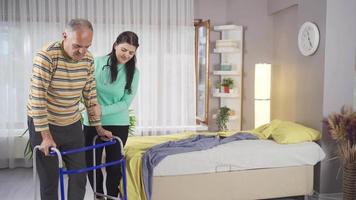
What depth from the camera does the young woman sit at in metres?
2.40

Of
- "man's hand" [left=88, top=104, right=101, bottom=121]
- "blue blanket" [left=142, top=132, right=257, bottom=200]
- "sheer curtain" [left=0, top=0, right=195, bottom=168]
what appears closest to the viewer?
"man's hand" [left=88, top=104, right=101, bottom=121]

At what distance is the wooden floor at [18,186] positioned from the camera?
132 inches

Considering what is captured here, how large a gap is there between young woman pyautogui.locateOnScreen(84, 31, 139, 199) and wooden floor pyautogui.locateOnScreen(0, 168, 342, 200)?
1.05m

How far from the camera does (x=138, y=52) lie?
4469 mm

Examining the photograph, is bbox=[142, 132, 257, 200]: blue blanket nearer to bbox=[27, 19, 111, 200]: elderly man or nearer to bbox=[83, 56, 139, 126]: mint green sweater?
bbox=[83, 56, 139, 126]: mint green sweater

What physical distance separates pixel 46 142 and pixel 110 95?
72 centimetres

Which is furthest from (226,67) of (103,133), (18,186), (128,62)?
(18,186)

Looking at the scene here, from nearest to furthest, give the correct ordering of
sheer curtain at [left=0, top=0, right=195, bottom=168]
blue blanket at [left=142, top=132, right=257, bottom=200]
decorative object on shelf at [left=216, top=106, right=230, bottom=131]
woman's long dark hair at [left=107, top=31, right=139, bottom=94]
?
woman's long dark hair at [left=107, top=31, right=139, bottom=94], blue blanket at [left=142, top=132, right=257, bottom=200], sheer curtain at [left=0, top=0, right=195, bottom=168], decorative object on shelf at [left=216, top=106, right=230, bottom=131]

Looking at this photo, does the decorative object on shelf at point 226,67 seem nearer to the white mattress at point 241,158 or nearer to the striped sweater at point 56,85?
the white mattress at point 241,158

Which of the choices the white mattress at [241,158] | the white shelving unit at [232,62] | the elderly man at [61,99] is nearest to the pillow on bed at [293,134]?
the white mattress at [241,158]

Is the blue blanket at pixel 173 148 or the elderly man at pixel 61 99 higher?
the elderly man at pixel 61 99

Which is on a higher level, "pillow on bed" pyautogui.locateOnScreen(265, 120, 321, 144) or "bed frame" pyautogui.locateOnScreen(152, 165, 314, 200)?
"pillow on bed" pyautogui.locateOnScreen(265, 120, 321, 144)

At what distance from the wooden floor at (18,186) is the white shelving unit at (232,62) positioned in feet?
5.12

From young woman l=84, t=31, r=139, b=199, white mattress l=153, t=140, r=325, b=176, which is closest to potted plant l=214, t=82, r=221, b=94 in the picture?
white mattress l=153, t=140, r=325, b=176
